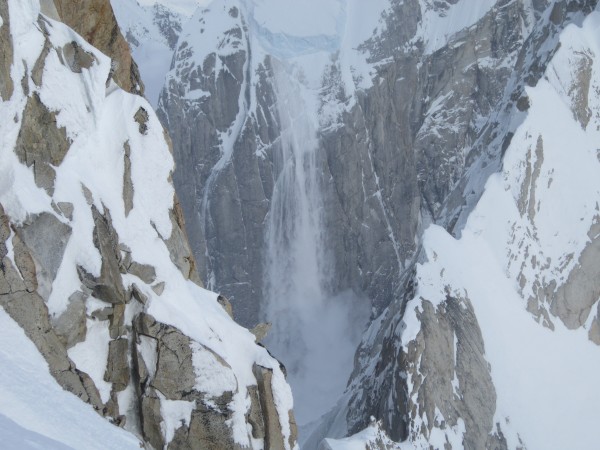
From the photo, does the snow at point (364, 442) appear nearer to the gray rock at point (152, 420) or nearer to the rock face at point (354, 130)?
the gray rock at point (152, 420)

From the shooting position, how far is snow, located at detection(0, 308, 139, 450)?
10.9 meters

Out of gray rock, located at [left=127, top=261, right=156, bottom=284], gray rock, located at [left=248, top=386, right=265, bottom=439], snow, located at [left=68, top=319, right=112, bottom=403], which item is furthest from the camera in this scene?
gray rock, located at [left=248, top=386, right=265, bottom=439]

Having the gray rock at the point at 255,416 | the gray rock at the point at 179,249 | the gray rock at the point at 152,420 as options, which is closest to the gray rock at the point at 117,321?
the gray rock at the point at 152,420

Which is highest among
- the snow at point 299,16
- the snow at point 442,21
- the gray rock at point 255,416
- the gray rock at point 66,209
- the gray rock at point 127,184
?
the snow at point 442,21

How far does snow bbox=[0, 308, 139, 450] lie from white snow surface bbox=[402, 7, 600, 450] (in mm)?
26957

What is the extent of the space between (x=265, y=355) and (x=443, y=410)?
68.8 feet

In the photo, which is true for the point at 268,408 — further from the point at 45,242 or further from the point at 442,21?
the point at 442,21

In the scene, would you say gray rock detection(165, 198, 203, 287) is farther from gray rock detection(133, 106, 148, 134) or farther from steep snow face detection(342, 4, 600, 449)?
steep snow face detection(342, 4, 600, 449)

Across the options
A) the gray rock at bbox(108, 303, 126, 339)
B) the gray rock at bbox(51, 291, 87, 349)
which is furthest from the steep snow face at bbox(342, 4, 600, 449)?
the gray rock at bbox(51, 291, 87, 349)

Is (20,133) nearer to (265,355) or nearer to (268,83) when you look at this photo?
(265,355)

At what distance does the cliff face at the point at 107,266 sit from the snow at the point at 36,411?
3.15 feet

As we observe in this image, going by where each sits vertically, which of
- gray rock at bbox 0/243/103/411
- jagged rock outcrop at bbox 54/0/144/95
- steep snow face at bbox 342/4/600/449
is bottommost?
gray rock at bbox 0/243/103/411

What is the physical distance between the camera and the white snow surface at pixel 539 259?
44344 mm

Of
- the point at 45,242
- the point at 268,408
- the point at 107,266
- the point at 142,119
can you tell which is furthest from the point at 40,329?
the point at 142,119
